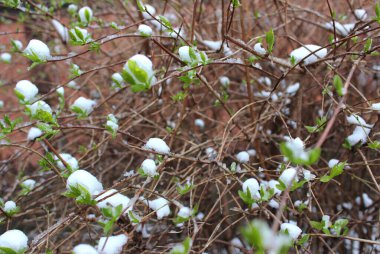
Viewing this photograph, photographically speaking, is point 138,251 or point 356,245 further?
point 356,245

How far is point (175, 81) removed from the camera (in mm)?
2363

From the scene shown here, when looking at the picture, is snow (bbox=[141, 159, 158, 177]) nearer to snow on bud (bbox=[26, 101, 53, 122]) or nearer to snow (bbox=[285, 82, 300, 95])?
snow on bud (bbox=[26, 101, 53, 122])

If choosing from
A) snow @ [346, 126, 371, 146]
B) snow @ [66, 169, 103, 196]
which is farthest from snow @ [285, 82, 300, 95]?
snow @ [66, 169, 103, 196]

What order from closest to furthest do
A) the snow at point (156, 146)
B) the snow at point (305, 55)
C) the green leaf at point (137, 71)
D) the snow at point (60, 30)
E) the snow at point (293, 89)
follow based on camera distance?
the green leaf at point (137, 71) < the snow at point (156, 146) < the snow at point (305, 55) < the snow at point (293, 89) < the snow at point (60, 30)

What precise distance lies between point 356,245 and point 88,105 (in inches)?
62.4

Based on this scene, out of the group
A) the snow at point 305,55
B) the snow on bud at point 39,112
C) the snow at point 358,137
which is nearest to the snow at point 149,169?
the snow on bud at point 39,112

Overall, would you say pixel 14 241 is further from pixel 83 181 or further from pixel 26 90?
pixel 26 90

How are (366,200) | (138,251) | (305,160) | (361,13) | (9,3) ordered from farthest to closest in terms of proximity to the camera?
(366,200) < (361,13) < (9,3) < (138,251) < (305,160)

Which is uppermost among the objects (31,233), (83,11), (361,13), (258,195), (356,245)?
(83,11)

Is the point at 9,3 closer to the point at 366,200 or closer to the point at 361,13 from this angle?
the point at 361,13

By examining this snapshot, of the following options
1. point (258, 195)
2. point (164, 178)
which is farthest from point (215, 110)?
point (258, 195)

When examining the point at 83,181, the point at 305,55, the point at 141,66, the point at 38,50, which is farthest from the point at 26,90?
the point at 305,55

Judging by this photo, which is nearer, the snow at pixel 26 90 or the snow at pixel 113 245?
the snow at pixel 113 245

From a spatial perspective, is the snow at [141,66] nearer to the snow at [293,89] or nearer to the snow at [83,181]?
the snow at [83,181]
